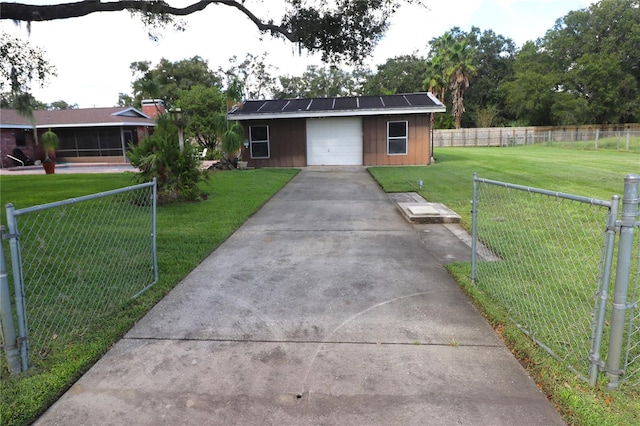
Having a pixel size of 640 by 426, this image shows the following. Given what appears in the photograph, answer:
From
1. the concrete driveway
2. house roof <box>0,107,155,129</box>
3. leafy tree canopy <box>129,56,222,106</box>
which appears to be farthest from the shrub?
leafy tree canopy <box>129,56,222,106</box>

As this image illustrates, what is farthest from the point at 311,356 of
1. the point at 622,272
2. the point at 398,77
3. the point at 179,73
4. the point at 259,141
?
the point at 398,77

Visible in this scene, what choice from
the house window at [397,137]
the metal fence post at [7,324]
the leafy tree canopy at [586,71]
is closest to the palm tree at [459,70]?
the leafy tree canopy at [586,71]

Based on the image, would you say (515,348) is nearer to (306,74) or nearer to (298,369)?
(298,369)

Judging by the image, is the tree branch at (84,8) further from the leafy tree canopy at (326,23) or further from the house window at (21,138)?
the house window at (21,138)

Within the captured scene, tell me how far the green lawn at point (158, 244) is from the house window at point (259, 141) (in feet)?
14.8

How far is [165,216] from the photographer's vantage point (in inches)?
338

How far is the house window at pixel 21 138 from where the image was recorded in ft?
82.9

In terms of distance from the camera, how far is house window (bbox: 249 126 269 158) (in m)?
20.6

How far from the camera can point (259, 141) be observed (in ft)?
67.8

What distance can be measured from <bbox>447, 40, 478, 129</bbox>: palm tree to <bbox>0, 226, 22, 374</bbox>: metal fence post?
46.6m

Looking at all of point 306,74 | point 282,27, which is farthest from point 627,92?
point 282,27

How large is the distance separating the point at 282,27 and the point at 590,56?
42.2 meters

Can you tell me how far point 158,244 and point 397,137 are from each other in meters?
15.2

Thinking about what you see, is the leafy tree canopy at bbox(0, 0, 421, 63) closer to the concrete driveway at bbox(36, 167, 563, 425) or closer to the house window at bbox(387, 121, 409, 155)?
the concrete driveway at bbox(36, 167, 563, 425)
